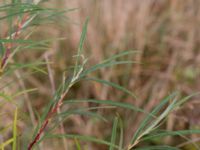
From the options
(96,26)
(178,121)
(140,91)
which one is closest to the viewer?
(178,121)

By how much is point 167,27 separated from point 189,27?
5.5 inches

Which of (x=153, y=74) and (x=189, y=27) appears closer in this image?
(x=153, y=74)

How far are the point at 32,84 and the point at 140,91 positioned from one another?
2.05 ft

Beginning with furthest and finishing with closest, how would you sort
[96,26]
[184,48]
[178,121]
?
[96,26] < [184,48] < [178,121]

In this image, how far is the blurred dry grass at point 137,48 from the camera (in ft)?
8.98

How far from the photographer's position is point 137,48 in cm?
305

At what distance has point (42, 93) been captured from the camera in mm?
2873

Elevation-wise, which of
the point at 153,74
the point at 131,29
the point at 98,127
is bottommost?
the point at 98,127

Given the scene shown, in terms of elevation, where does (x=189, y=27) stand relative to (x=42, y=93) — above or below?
above

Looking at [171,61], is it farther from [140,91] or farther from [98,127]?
[98,127]

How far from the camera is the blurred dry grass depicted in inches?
108

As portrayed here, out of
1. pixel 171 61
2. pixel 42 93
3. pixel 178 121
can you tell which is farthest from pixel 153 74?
pixel 42 93

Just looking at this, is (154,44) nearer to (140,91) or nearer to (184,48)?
(184,48)

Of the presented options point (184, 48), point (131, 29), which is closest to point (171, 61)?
point (184, 48)
